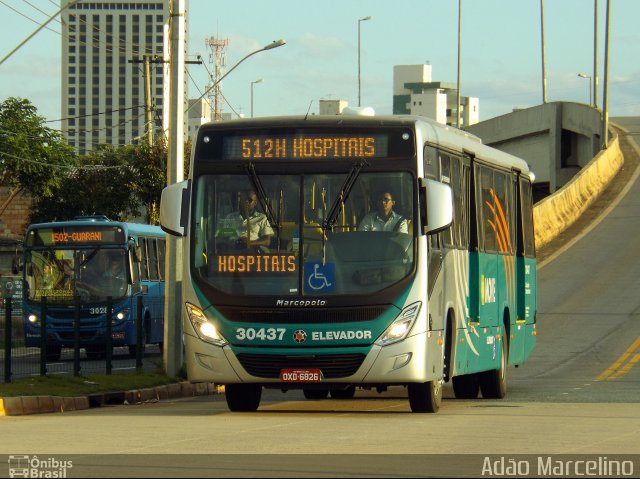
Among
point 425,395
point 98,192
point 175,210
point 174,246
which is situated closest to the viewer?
point 175,210

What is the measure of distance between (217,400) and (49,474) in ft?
37.0

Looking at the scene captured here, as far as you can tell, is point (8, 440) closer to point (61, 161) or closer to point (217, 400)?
point (217, 400)

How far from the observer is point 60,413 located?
1814cm

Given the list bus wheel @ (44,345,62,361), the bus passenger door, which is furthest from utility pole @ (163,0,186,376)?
the bus passenger door

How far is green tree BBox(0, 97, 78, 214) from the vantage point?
179 ft

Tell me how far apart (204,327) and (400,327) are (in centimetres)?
218

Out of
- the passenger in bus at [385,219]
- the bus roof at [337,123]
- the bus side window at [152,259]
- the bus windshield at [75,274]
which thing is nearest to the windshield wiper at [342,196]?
the passenger in bus at [385,219]

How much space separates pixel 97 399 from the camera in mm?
20125

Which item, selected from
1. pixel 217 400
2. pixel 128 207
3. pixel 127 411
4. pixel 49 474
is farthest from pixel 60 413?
pixel 128 207

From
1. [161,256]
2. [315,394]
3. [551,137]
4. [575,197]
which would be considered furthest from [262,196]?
[551,137]

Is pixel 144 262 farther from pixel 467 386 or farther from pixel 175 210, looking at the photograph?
pixel 175 210

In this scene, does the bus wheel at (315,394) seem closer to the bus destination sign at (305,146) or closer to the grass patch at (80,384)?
the grass patch at (80,384)

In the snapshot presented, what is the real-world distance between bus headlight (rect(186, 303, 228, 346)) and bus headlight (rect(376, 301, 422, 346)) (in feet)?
5.83

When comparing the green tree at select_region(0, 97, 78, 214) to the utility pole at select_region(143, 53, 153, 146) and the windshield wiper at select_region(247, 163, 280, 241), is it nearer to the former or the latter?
the utility pole at select_region(143, 53, 153, 146)
